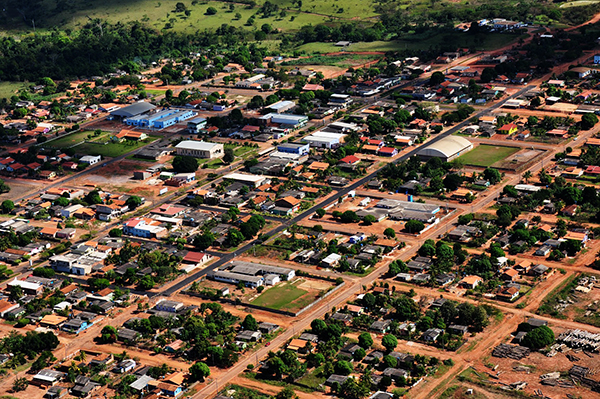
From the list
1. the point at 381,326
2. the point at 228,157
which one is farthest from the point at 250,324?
the point at 228,157

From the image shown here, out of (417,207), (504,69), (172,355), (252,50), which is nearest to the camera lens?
(172,355)

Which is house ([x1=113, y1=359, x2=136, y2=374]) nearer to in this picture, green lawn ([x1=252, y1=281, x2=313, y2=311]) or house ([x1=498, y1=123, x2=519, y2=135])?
green lawn ([x1=252, y1=281, x2=313, y2=311])

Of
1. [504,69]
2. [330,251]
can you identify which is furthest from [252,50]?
[330,251]

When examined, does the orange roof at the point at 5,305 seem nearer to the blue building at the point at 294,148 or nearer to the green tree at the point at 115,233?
the green tree at the point at 115,233

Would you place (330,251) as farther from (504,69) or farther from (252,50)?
(252,50)

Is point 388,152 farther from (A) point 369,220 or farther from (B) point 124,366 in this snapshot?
(B) point 124,366

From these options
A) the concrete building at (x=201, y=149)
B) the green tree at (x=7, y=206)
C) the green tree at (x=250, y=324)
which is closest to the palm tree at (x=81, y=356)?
the green tree at (x=250, y=324)

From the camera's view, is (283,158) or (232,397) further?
(283,158)
